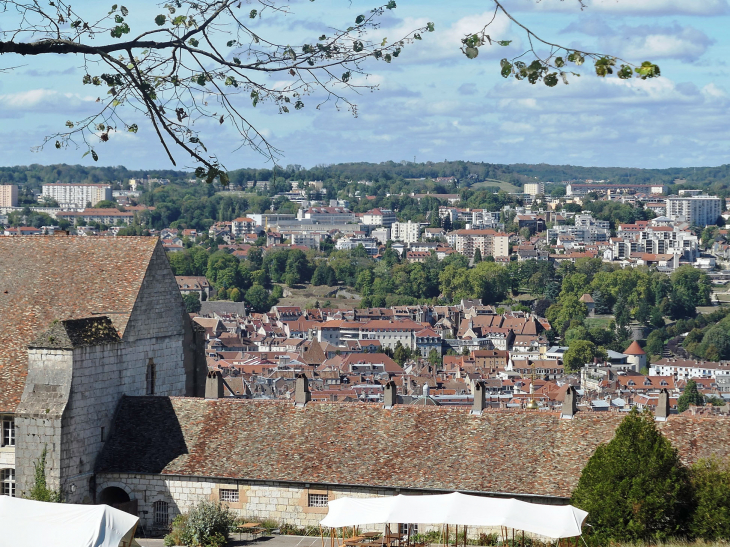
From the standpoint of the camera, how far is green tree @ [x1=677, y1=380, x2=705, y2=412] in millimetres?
137625

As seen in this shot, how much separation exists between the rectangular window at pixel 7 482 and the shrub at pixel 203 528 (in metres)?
4.18

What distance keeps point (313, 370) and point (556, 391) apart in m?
35.4

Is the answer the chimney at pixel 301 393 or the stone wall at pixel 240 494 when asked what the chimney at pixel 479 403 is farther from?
the chimney at pixel 301 393

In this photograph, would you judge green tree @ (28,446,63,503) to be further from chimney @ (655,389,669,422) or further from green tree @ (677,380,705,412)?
green tree @ (677,380,705,412)

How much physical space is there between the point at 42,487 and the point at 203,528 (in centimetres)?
415

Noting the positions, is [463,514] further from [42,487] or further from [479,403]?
[42,487]

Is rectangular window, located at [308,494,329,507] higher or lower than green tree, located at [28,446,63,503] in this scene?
lower

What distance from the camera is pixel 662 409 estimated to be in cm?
2892

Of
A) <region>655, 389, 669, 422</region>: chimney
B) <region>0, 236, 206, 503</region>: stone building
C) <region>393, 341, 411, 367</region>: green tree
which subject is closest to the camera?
<region>0, 236, 206, 503</region>: stone building

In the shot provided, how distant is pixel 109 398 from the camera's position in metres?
30.3

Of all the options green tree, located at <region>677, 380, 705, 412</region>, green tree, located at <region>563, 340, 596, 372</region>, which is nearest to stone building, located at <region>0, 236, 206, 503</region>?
green tree, located at <region>677, 380, 705, 412</region>

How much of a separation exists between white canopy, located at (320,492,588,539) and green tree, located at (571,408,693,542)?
120 centimetres

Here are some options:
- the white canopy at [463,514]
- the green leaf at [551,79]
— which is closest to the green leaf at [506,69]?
the green leaf at [551,79]

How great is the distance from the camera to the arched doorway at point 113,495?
2942cm
